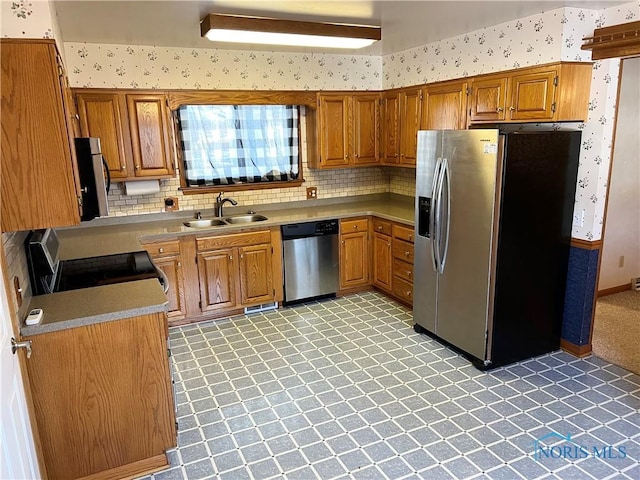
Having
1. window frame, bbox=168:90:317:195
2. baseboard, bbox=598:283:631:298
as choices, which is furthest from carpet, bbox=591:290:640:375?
window frame, bbox=168:90:317:195

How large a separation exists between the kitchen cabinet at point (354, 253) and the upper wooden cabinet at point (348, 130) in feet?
2.26

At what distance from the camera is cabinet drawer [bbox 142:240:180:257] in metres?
3.92

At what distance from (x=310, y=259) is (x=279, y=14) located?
2.25m

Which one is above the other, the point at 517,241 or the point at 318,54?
the point at 318,54

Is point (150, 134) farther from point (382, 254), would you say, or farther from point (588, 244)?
point (588, 244)

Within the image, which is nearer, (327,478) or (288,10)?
(327,478)

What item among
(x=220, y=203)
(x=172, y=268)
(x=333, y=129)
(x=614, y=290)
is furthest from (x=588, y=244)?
(x=172, y=268)

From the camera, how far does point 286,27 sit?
10.8ft

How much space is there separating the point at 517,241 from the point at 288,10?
7.24 feet

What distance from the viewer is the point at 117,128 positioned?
396cm

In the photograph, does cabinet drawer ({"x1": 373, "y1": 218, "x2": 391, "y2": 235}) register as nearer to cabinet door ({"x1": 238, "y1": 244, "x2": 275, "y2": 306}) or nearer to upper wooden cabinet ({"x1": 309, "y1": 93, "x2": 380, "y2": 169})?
upper wooden cabinet ({"x1": 309, "y1": 93, "x2": 380, "y2": 169})

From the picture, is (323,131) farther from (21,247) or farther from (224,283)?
(21,247)

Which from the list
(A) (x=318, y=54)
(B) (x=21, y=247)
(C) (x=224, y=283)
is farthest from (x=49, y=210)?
(A) (x=318, y=54)

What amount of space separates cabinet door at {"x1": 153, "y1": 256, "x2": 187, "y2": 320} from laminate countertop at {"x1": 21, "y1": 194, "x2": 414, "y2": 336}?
0.22m
